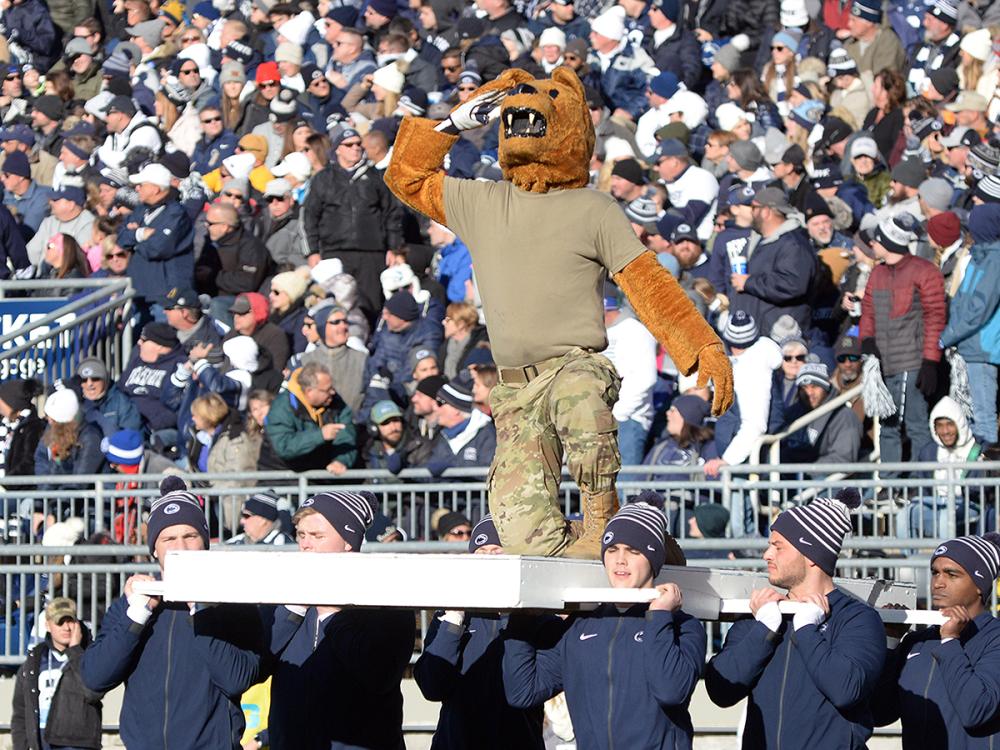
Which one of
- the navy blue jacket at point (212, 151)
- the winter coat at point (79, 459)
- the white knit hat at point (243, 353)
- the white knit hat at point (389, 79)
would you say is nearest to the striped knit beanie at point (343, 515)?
the winter coat at point (79, 459)

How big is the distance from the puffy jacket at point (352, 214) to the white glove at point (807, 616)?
8.15m

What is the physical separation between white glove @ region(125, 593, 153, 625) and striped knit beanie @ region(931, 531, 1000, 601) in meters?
2.67

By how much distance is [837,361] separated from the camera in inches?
501

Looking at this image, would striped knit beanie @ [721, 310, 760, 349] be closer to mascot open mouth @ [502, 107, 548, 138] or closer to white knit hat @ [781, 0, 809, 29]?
mascot open mouth @ [502, 107, 548, 138]

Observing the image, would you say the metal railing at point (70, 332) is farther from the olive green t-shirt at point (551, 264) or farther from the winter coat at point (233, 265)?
the olive green t-shirt at point (551, 264)

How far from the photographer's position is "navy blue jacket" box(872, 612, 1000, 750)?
7.00m

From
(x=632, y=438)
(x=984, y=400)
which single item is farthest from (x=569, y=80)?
(x=984, y=400)

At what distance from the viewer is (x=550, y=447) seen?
7.32 meters

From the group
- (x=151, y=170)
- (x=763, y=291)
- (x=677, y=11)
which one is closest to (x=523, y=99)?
(x=763, y=291)

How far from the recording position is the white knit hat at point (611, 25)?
54.3ft

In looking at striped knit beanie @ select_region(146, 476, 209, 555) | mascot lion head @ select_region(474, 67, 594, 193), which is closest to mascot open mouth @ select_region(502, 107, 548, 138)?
mascot lion head @ select_region(474, 67, 594, 193)

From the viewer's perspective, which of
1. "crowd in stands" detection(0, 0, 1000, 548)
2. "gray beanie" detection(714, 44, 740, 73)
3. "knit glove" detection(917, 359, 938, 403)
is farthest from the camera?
"gray beanie" detection(714, 44, 740, 73)

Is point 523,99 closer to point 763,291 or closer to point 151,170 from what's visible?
point 763,291

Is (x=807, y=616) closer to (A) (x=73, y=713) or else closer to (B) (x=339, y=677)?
(B) (x=339, y=677)
